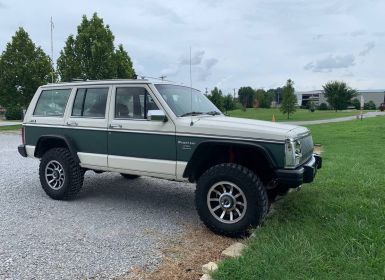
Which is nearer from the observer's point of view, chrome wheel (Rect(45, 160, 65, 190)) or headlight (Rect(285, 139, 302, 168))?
headlight (Rect(285, 139, 302, 168))

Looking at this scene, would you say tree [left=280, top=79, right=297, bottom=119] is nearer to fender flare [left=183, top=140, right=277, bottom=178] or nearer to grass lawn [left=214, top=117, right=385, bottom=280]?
grass lawn [left=214, top=117, right=385, bottom=280]

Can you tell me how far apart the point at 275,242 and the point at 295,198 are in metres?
1.96

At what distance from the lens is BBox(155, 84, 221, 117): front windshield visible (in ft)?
18.1

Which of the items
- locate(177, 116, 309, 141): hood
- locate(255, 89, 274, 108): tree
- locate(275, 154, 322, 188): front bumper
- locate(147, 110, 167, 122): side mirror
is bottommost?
locate(275, 154, 322, 188): front bumper

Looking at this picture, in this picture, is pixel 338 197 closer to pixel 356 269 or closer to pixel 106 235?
pixel 356 269

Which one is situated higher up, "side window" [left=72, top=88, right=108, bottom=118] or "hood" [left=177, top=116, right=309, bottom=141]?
"side window" [left=72, top=88, right=108, bottom=118]

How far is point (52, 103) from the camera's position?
267 inches

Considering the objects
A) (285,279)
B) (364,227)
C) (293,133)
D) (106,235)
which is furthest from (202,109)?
(285,279)

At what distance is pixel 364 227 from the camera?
177 inches

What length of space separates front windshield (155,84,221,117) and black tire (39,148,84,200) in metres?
1.94

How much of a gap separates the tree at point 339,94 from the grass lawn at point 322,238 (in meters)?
57.3

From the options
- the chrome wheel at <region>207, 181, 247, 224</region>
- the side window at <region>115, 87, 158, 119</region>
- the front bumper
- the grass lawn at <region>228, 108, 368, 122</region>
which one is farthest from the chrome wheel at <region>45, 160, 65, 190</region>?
the grass lawn at <region>228, 108, 368, 122</region>

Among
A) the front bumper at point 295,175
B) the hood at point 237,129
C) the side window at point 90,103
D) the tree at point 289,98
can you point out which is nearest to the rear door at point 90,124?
the side window at point 90,103

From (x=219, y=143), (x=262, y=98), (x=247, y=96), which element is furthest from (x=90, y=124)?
(x=247, y=96)
